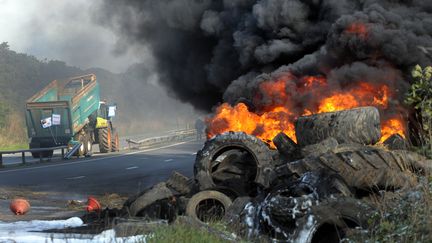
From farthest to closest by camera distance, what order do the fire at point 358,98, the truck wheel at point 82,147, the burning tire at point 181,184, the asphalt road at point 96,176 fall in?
the truck wheel at point 82,147, the asphalt road at point 96,176, the fire at point 358,98, the burning tire at point 181,184

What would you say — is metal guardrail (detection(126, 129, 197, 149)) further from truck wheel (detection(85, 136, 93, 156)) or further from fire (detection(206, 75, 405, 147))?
fire (detection(206, 75, 405, 147))

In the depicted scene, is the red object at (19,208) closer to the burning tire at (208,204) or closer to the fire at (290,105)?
the burning tire at (208,204)

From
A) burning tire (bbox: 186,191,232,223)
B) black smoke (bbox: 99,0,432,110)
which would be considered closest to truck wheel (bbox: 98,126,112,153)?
black smoke (bbox: 99,0,432,110)

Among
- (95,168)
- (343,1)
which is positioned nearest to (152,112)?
(95,168)

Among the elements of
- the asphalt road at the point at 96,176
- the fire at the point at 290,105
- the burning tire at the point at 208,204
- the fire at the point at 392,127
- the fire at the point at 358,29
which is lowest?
the asphalt road at the point at 96,176

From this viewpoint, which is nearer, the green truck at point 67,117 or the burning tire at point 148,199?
the burning tire at point 148,199

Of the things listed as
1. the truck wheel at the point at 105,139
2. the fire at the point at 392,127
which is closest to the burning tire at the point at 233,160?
the fire at the point at 392,127

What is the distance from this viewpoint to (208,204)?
Result: 9.16 meters

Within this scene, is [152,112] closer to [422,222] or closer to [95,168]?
[95,168]

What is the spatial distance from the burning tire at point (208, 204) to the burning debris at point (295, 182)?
0.05ft

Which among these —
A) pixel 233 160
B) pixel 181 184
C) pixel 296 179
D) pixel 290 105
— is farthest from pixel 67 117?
pixel 296 179

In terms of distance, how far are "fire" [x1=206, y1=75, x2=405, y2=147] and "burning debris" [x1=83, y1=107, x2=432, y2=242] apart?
261cm

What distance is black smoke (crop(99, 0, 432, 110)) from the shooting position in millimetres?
14461

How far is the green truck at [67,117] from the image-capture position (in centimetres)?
3102
